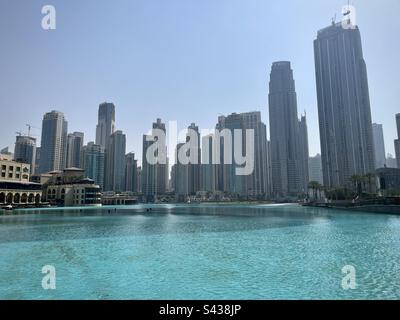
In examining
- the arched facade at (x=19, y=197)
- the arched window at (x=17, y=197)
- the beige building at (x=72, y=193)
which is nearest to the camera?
the arched facade at (x=19, y=197)

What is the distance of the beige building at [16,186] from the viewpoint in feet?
376

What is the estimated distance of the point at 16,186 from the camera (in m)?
120

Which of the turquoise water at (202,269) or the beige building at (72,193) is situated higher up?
the beige building at (72,193)

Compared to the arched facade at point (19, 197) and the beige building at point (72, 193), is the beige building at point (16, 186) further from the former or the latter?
the beige building at point (72, 193)

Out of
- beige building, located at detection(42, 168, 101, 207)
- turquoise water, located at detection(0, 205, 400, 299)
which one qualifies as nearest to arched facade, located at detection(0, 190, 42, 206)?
beige building, located at detection(42, 168, 101, 207)

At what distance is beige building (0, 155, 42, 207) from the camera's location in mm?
114500

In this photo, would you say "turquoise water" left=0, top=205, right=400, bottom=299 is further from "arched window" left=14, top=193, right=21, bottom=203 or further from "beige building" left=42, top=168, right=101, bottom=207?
"beige building" left=42, top=168, right=101, bottom=207

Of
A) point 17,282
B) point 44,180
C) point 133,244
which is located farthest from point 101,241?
point 44,180

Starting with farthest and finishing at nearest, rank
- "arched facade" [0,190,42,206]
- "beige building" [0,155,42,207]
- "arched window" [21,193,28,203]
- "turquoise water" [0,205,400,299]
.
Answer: "arched window" [21,193,28,203] < "beige building" [0,155,42,207] < "arched facade" [0,190,42,206] < "turquoise water" [0,205,400,299]

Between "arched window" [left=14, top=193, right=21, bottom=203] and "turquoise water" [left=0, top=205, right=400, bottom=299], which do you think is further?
"arched window" [left=14, top=193, right=21, bottom=203]

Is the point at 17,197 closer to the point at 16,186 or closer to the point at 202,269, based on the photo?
the point at 16,186

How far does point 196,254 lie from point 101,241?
12022 mm

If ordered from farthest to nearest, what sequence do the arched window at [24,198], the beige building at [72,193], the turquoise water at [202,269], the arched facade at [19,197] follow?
the beige building at [72,193]
the arched window at [24,198]
the arched facade at [19,197]
the turquoise water at [202,269]

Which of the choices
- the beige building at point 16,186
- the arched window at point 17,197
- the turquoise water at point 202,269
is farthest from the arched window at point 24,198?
the turquoise water at point 202,269
